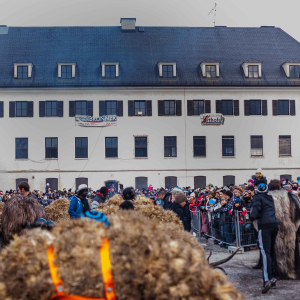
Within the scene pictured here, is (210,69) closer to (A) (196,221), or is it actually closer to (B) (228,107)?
(B) (228,107)

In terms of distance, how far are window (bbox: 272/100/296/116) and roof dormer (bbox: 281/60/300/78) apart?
2380mm

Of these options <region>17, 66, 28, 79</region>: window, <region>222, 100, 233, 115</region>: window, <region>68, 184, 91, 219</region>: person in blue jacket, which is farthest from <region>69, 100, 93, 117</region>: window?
<region>68, 184, 91, 219</region>: person in blue jacket

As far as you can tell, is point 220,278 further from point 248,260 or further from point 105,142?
point 105,142

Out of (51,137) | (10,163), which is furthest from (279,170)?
(10,163)

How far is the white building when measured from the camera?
39.9 metres

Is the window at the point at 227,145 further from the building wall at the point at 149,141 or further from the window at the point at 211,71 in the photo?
the window at the point at 211,71

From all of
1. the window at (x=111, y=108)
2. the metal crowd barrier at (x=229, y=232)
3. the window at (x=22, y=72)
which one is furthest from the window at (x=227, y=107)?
the metal crowd barrier at (x=229, y=232)

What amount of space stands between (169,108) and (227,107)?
491 cm

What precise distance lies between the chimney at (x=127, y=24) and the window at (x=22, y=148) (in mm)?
14646

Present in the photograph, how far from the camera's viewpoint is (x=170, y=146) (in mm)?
40531

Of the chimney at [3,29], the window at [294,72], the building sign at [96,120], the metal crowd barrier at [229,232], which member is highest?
the chimney at [3,29]

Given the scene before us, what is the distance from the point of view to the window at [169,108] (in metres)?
40.6

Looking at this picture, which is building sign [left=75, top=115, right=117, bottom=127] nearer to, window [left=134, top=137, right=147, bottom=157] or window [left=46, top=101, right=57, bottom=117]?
window [left=46, top=101, right=57, bottom=117]

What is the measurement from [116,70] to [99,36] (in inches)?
227
